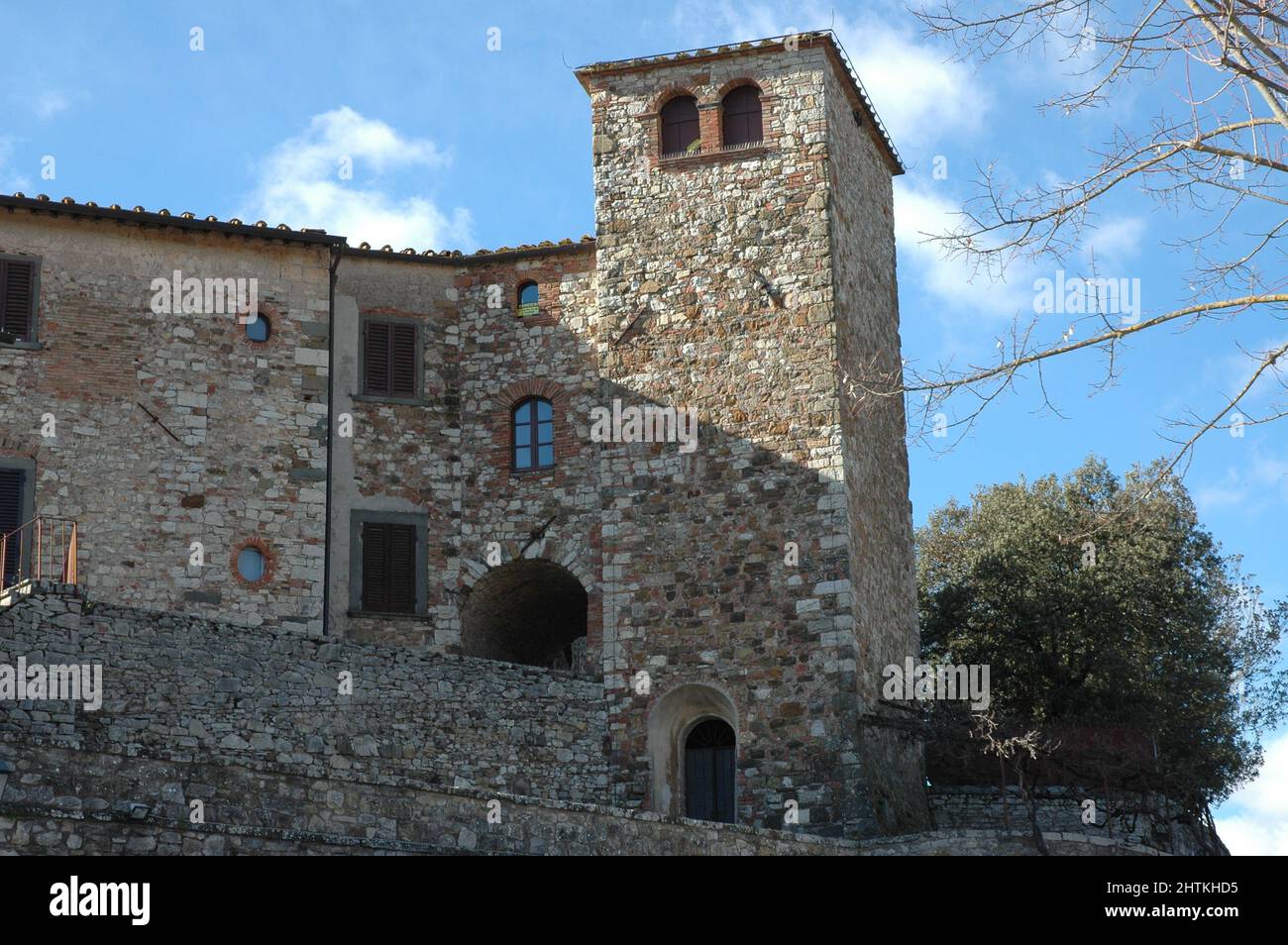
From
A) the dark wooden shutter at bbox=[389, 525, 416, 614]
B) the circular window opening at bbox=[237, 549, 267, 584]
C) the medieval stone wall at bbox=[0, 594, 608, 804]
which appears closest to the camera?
the medieval stone wall at bbox=[0, 594, 608, 804]

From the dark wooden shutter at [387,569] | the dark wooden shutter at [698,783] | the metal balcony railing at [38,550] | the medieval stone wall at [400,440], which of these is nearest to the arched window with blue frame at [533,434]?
the medieval stone wall at [400,440]

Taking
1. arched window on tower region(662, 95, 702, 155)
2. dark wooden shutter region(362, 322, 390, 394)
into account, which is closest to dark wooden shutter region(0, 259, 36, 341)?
dark wooden shutter region(362, 322, 390, 394)

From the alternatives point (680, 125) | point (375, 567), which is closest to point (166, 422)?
point (375, 567)

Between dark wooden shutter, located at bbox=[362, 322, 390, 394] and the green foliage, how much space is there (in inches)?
375

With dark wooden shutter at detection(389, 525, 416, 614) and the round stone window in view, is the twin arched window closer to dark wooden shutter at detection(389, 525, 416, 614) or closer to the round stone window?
dark wooden shutter at detection(389, 525, 416, 614)

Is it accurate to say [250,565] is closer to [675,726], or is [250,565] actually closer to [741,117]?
[675,726]

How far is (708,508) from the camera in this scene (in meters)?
24.1

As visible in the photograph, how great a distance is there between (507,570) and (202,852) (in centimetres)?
1163

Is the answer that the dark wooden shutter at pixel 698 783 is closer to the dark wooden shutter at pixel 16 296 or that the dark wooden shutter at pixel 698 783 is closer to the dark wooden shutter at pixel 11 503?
the dark wooden shutter at pixel 11 503

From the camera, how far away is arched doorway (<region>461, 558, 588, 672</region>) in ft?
85.4

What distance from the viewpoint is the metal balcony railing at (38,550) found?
77.3 feet

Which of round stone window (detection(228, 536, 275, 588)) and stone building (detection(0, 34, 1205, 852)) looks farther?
round stone window (detection(228, 536, 275, 588))
